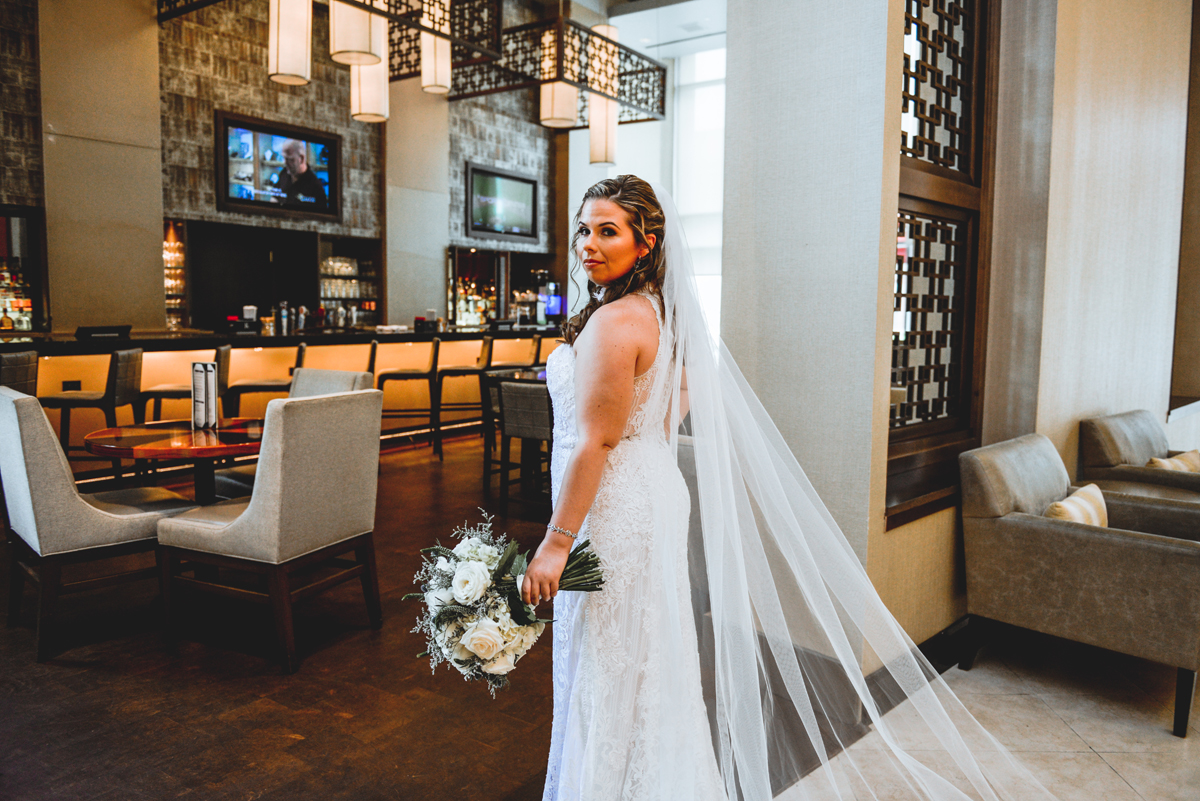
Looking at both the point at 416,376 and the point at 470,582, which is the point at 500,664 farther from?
the point at 416,376

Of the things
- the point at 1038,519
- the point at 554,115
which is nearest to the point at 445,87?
the point at 554,115

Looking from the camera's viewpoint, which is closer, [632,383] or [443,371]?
[632,383]

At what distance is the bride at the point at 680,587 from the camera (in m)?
1.77

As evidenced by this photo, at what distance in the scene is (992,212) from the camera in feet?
12.4

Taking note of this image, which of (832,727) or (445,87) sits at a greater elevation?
(445,87)

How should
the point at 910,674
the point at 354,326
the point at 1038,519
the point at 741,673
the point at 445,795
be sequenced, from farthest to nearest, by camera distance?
the point at 354,326 < the point at 1038,519 < the point at 445,795 < the point at 910,674 < the point at 741,673

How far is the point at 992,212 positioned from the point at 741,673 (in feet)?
9.48

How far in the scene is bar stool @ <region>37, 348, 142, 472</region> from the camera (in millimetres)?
5176

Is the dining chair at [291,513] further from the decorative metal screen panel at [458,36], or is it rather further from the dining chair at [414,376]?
the decorative metal screen panel at [458,36]

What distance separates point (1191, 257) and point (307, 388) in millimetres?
6653

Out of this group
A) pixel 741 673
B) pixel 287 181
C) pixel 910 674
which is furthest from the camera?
pixel 287 181

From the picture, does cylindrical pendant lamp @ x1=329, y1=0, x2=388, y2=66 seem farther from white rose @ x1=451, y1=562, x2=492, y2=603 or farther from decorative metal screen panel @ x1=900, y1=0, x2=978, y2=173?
white rose @ x1=451, y1=562, x2=492, y2=603

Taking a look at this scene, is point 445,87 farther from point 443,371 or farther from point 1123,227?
point 1123,227

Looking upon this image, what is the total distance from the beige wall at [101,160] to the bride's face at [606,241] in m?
7.27
